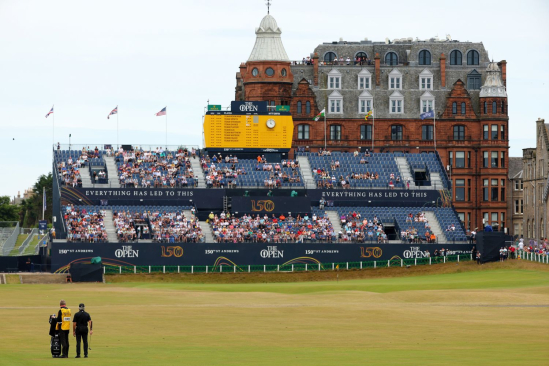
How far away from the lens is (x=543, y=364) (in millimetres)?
35531

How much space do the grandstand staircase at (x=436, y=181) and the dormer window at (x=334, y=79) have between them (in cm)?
2437

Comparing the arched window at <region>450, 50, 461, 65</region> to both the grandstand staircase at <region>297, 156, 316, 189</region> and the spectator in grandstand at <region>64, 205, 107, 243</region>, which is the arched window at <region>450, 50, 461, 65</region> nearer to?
the grandstand staircase at <region>297, 156, 316, 189</region>

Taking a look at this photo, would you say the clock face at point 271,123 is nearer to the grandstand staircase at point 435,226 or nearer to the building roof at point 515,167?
the grandstand staircase at point 435,226

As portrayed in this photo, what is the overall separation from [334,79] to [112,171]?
36919mm

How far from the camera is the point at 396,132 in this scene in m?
131

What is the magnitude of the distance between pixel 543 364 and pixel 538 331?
12946 mm

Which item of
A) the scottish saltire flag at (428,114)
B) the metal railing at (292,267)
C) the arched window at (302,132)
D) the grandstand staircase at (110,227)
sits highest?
the scottish saltire flag at (428,114)

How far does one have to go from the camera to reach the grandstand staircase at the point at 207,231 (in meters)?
97.3

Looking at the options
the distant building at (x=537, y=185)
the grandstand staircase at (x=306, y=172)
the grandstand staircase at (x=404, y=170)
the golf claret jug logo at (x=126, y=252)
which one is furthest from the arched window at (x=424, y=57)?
the golf claret jug logo at (x=126, y=252)

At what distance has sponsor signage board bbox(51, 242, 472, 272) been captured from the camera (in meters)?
93.6

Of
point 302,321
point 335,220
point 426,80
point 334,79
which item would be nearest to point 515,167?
point 426,80

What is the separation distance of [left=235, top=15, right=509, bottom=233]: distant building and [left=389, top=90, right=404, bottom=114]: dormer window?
12 centimetres

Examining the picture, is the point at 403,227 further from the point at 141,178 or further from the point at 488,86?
the point at 488,86

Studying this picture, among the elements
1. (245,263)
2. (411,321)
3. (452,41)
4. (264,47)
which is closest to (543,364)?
(411,321)
